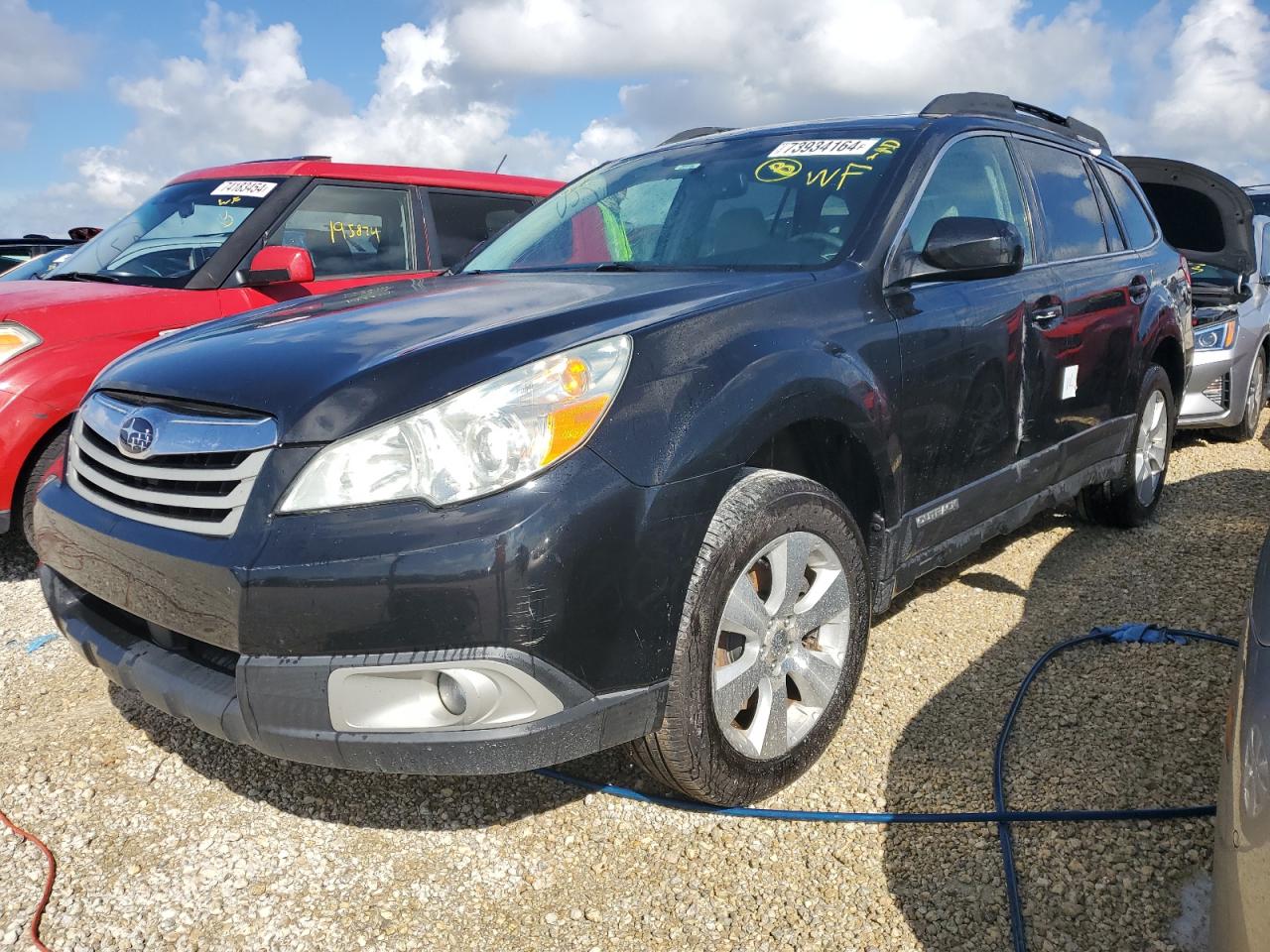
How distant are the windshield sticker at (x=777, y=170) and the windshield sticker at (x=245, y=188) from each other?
2.94 m

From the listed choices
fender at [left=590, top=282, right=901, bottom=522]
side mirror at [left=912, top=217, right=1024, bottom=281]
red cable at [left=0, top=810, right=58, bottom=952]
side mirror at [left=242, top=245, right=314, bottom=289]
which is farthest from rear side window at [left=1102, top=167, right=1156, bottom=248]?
red cable at [left=0, top=810, right=58, bottom=952]

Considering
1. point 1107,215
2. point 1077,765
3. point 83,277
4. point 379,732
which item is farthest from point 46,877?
point 1107,215

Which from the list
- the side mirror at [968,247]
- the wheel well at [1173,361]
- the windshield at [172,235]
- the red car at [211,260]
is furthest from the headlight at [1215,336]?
the windshield at [172,235]

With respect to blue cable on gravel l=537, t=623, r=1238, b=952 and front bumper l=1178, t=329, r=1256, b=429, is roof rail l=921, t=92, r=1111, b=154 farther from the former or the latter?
front bumper l=1178, t=329, r=1256, b=429

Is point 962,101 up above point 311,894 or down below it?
above

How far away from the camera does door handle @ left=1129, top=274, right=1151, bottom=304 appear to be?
4102mm

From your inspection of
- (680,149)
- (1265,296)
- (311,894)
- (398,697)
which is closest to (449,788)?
(311,894)

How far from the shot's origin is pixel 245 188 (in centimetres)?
512

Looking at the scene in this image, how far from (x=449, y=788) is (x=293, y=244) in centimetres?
337

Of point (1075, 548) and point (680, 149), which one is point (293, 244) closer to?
point (680, 149)

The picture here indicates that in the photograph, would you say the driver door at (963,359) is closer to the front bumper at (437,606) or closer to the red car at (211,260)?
the front bumper at (437,606)

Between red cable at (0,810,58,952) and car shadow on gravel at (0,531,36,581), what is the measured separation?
2194 millimetres

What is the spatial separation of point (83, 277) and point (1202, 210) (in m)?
7.04

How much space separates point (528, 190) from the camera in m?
6.14
